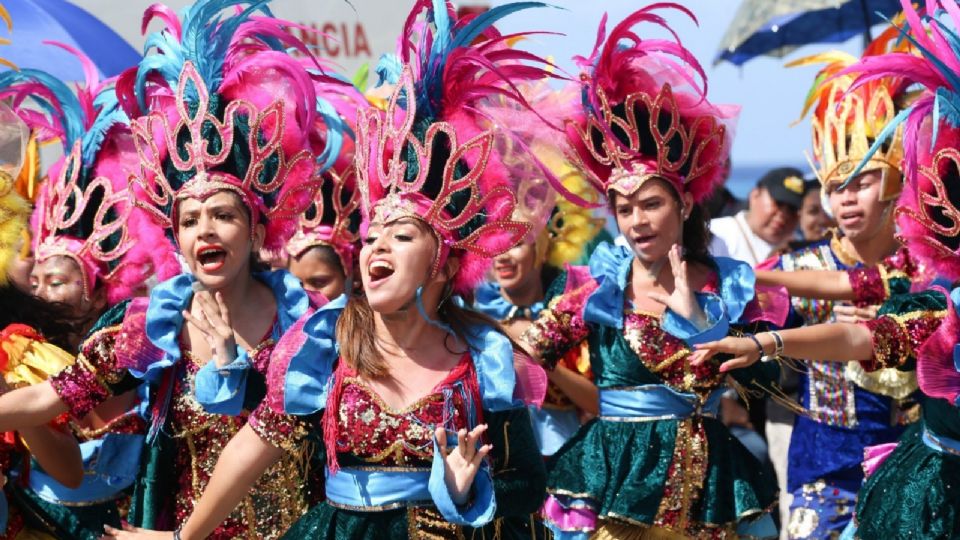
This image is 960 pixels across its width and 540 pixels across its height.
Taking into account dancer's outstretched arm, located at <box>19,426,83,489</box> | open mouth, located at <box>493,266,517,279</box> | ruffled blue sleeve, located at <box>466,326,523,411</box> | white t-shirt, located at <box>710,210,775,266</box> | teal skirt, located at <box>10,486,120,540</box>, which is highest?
ruffled blue sleeve, located at <box>466,326,523,411</box>

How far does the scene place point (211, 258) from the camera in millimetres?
4848

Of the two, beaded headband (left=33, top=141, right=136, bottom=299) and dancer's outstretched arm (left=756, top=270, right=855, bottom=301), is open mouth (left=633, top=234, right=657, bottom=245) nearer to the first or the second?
dancer's outstretched arm (left=756, top=270, right=855, bottom=301)

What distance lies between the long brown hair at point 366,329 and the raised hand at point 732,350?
78cm

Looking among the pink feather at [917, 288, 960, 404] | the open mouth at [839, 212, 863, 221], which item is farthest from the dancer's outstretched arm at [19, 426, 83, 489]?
the open mouth at [839, 212, 863, 221]

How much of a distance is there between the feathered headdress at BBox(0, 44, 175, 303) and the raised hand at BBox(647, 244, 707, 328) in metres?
1.90

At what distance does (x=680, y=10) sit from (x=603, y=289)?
3.38 ft

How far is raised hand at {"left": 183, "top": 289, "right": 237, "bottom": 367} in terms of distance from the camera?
4.72 m

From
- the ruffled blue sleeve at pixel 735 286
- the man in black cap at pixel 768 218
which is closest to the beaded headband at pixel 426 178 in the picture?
the ruffled blue sleeve at pixel 735 286

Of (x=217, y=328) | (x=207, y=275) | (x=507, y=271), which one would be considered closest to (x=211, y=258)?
(x=207, y=275)

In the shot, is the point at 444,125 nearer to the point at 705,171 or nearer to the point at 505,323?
the point at 705,171

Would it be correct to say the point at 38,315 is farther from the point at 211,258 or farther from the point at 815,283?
the point at 815,283

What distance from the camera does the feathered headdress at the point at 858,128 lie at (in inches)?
263

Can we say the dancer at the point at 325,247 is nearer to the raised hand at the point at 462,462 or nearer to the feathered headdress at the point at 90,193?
the feathered headdress at the point at 90,193

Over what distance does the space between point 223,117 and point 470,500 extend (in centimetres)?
161
